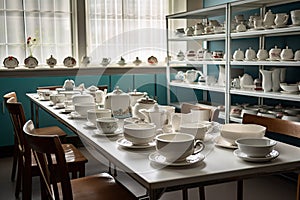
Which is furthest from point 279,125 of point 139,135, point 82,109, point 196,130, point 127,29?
point 127,29

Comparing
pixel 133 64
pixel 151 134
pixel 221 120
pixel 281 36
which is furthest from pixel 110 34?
pixel 151 134

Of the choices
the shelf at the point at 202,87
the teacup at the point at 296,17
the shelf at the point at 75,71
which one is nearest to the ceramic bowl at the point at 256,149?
the teacup at the point at 296,17

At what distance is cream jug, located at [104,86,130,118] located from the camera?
7.18 feet

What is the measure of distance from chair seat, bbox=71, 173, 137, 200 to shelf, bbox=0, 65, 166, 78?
8.32 ft

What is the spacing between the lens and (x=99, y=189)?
71.1 inches

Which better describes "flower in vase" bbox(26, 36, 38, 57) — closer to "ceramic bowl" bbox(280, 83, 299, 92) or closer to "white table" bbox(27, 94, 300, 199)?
"ceramic bowl" bbox(280, 83, 299, 92)

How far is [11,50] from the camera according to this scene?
4.32m

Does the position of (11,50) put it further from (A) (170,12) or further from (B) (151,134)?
(B) (151,134)

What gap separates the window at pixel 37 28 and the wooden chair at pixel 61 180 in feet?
9.31

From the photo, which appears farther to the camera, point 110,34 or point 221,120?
point 110,34

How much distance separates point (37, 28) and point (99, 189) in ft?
10.2

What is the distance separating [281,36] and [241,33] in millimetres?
385

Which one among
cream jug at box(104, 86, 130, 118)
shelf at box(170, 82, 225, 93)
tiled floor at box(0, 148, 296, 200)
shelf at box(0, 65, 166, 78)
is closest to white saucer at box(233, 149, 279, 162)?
cream jug at box(104, 86, 130, 118)

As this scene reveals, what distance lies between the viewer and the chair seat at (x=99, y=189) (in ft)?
5.66
